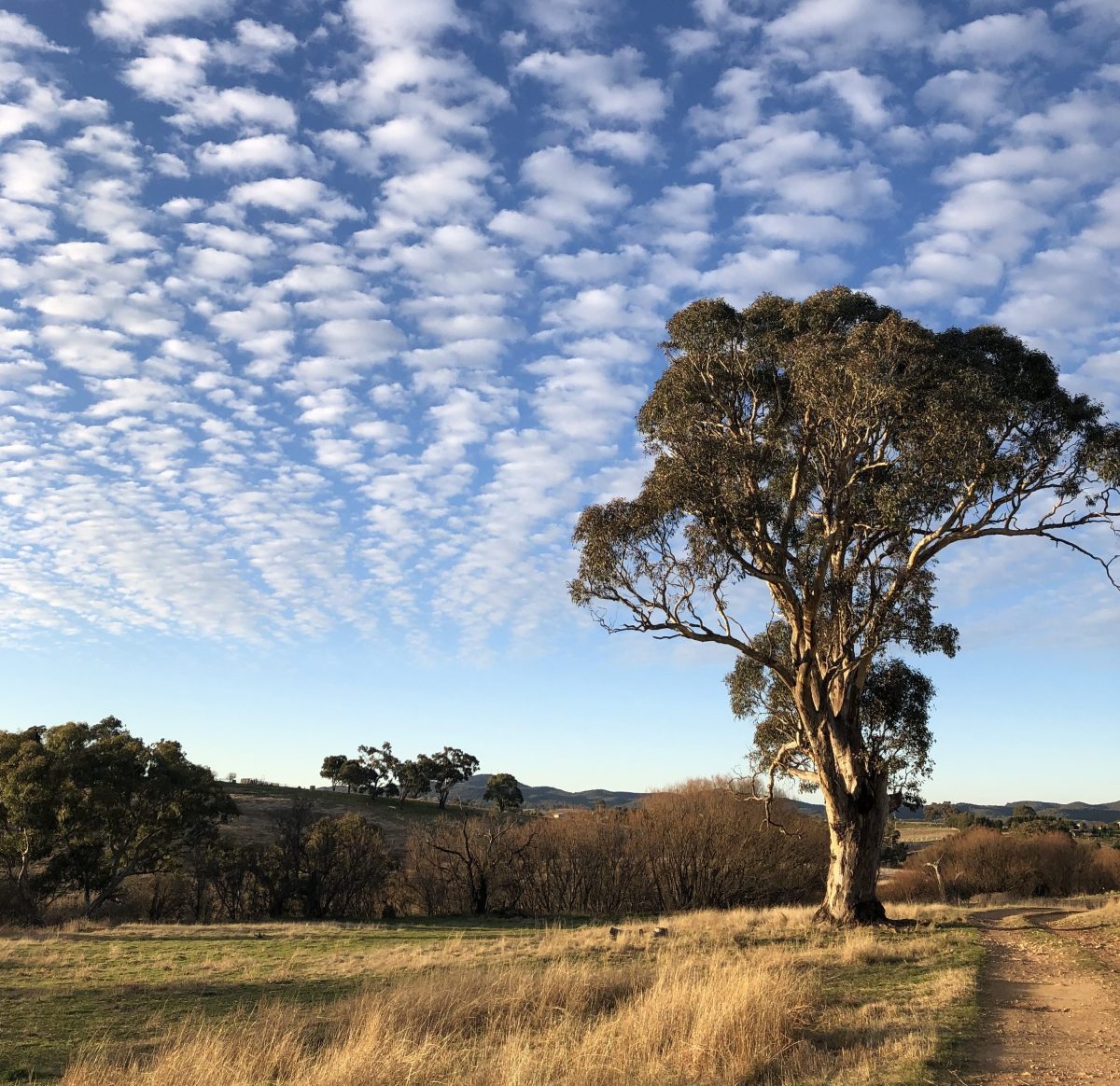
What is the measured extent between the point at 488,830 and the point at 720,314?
3260 centimetres

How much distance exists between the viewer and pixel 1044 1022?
10.3m

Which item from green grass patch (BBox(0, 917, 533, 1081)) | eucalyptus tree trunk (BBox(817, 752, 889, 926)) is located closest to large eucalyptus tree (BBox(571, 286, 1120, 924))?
eucalyptus tree trunk (BBox(817, 752, 889, 926))

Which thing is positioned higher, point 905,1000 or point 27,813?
point 27,813

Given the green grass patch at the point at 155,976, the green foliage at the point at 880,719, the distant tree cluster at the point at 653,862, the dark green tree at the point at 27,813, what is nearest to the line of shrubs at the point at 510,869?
the distant tree cluster at the point at 653,862

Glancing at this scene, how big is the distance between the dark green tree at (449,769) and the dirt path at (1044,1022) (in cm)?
8588

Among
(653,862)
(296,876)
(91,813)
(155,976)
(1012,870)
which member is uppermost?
(91,813)

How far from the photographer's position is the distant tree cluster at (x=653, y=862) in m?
47.2

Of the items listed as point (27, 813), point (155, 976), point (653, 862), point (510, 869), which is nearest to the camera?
point (155, 976)

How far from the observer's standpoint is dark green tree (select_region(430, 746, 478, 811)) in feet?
325

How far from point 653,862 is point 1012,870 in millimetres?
20871

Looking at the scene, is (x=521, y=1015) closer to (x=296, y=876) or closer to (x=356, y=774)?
(x=296, y=876)

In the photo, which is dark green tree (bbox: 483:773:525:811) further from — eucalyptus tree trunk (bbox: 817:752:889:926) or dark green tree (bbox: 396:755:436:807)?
eucalyptus tree trunk (bbox: 817:752:889:926)

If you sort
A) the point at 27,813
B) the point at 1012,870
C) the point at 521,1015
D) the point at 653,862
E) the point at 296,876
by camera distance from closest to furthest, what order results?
the point at 521,1015 < the point at 27,813 < the point at 296,876 < the point at 653,862 < the point at 1012,870

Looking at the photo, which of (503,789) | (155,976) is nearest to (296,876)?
(155,976)
